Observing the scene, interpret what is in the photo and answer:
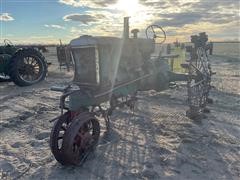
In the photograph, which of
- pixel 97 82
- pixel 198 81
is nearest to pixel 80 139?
pixel 97 82

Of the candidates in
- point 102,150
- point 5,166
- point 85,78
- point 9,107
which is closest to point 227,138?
point 102,150

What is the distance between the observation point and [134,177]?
4.30 metres

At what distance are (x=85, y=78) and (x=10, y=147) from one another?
6.06 ft

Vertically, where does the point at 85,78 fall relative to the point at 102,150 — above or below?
above

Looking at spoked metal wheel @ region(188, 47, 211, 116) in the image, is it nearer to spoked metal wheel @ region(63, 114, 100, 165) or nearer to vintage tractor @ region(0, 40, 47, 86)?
spoked metal wheel @ region(63, 114, 100, 165)

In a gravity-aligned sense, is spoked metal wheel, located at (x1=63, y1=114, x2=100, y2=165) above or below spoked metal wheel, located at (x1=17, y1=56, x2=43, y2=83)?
below

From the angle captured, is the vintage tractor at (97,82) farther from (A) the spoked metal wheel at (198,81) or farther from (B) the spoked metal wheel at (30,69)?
(B) the spoked metal wheel at (30,69)

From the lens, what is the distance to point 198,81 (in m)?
7.43

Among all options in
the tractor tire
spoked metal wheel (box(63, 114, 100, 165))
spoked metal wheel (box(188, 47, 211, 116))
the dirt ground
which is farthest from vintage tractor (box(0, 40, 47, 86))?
spoked metal wheel (box(63, 114, 100, 165))

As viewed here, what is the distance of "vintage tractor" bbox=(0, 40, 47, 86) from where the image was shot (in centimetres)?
1201

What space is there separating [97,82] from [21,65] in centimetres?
790

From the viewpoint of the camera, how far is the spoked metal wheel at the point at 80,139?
435cm

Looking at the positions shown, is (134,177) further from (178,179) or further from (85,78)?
(85,78)

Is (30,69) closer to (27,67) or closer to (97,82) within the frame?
(27,67)
